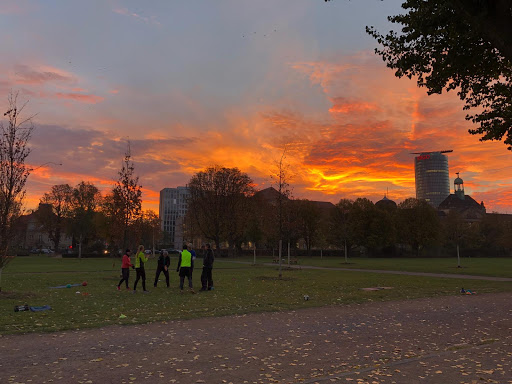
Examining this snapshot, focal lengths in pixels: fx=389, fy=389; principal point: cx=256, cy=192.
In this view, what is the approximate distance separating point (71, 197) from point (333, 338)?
78.5m

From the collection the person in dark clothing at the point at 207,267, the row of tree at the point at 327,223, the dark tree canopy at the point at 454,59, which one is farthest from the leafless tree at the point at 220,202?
the dark tree canopy at the point at 454,59

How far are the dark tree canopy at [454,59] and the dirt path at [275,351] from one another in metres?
7.91

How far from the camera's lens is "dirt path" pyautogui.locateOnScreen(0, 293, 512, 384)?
586cm

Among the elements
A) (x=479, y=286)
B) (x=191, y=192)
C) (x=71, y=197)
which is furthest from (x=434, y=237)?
(x=71, y=197)

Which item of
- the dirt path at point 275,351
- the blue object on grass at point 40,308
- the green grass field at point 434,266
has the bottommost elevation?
the green grass field at point 434,266

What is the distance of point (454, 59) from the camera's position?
13227 mm

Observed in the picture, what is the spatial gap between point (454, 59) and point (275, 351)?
11.5 meters

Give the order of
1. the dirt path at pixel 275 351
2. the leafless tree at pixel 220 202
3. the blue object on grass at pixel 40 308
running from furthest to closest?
1. the leafless tree at pixel 220 202
2. the blue object on grass at pixel 40 308
3. the dirt path at pixel 275 351

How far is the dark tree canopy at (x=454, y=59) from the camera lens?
40.2 feet

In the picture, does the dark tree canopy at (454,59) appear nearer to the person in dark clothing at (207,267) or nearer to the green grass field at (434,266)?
the person in dark clothing at (207,267)

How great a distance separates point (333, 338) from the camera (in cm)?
841

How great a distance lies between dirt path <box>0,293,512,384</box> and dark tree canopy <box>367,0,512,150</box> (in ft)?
26.0

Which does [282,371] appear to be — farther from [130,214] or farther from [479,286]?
[130,214]

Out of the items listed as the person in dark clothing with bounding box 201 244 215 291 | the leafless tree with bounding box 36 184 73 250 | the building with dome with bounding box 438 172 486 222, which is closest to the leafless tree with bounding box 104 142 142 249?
the person in dark clothing with bounding box 201 244 215 291
